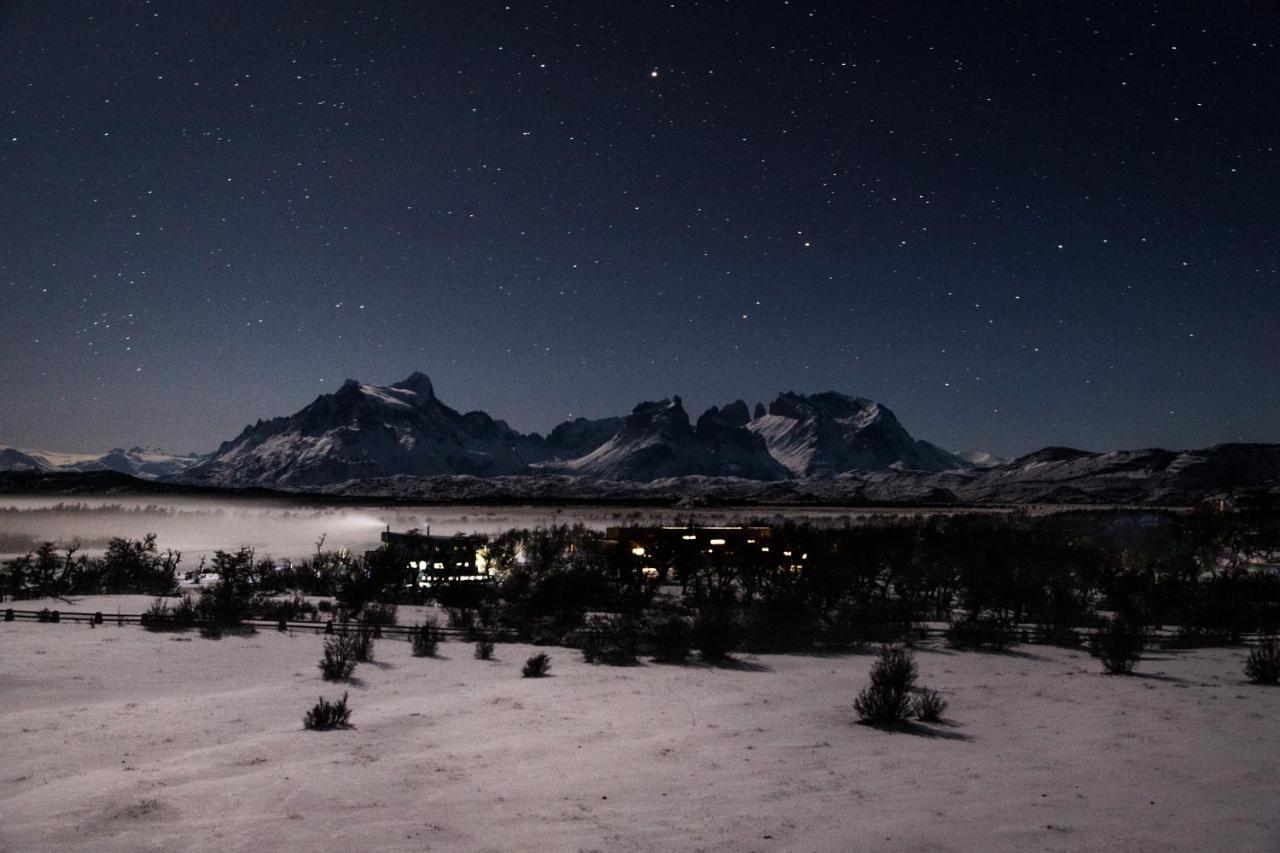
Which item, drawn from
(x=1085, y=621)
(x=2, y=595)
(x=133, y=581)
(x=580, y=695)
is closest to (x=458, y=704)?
(x=580, y=695)

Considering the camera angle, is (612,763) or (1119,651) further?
(1119,651)

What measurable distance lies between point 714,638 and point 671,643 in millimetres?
1674

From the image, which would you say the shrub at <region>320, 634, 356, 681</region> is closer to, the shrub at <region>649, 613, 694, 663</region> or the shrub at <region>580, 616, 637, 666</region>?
the shrub at <region>580, 616, 637, 666</region>

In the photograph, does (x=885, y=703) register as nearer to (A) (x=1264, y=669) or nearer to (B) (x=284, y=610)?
(A) (x=1264, y=669)

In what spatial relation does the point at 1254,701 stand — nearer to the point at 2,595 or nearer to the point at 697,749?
the point at 697,749

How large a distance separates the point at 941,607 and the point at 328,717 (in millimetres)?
37608

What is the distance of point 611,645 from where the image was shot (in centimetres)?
2934

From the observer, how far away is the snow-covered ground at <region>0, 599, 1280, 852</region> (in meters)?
10.7

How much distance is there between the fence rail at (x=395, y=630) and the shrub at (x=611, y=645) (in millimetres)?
624

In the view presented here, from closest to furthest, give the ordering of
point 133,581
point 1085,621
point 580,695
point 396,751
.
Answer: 1. point 396,751
2. point 580,695
3. point 1085,621
4. point 133,581

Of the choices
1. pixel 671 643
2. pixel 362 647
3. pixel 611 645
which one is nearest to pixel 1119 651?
pixel 671 643

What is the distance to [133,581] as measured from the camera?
52.1 metres

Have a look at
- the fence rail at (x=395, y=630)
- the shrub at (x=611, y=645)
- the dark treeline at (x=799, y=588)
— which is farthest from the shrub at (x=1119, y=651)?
the shrub at (x=611, y=645)

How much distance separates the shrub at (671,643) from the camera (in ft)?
93.4
